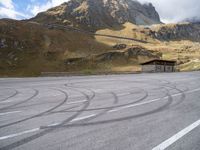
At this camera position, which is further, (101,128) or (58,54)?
(58,54)

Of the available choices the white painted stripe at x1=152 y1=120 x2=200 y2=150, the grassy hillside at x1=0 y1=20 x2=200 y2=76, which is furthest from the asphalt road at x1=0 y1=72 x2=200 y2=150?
the grassy hillside at x1=0 y1=20 x2=200 y2=76

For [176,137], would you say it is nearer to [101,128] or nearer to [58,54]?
[101,128]

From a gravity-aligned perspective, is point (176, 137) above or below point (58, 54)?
below

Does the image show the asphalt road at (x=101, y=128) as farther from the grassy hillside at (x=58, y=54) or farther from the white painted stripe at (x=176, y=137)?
the grassy hillside at (x=58, y=54)

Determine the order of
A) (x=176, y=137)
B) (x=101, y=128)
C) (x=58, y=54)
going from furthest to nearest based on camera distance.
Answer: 1. (x=58, y=54)
2. (x=101, y=128)
3. (x=176, y=137)

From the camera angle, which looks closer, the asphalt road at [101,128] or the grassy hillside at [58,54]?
the asphalt road at [101,128]

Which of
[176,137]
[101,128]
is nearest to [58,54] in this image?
[101,128]

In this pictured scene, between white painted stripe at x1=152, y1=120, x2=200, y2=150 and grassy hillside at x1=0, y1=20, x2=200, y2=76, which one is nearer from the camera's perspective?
white painted stripe at x1=152, y1=120, x2=200, y2=150

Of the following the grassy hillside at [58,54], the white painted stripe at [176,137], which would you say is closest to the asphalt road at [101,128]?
the white painted stripe at [176,137]

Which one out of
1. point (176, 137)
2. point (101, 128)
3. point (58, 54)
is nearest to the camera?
point (176, 137)

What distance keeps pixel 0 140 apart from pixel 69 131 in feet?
5.14

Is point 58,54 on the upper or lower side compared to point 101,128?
upper

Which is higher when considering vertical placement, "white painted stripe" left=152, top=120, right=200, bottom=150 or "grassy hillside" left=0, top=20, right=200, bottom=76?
"grassy hillside" left=0, top=20, right=200, bottom=76

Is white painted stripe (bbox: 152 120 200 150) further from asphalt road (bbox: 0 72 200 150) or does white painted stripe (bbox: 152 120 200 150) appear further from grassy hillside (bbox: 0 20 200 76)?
grassy hillside (bbox: 0 20 200 76)
